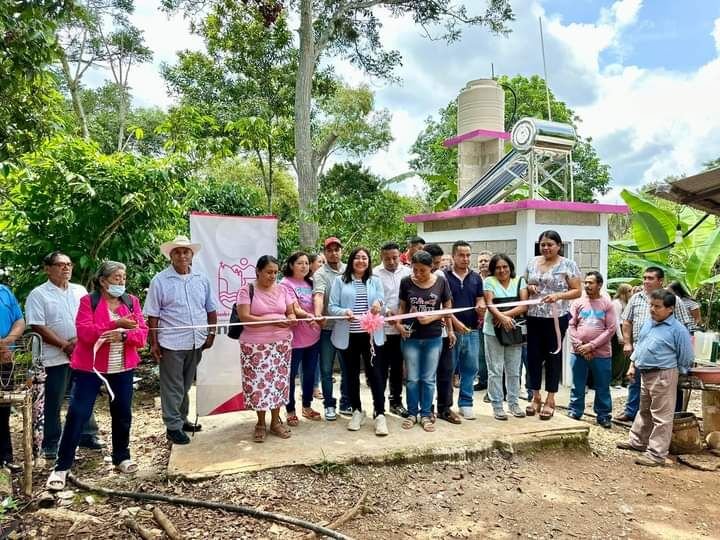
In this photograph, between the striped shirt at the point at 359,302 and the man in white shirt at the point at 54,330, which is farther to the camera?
the striped shirt at the point at 359,302

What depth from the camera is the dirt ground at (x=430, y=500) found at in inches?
124

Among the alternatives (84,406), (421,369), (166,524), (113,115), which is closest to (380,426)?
(421,369)

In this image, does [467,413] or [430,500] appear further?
[467,413]

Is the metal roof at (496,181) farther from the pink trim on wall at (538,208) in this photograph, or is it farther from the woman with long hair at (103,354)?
the woman with long hair at (103,354)

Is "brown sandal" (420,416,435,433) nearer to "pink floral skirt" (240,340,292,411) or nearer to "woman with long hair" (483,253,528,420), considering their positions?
"woman with long hair" (483,253,528,420)

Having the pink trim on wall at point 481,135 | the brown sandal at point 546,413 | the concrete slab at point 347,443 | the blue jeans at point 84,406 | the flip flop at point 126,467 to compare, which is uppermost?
the pink trim on wall at point 481,135

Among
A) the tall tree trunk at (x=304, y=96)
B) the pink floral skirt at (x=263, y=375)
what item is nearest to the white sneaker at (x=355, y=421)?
the pink floral skirt at (x=263, y=375)

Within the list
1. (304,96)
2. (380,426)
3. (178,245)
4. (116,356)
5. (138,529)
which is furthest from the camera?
(304,96)

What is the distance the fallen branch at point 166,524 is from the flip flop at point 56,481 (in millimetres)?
800

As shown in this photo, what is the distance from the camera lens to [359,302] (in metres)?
4.46

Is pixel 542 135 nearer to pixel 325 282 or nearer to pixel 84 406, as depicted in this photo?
pixel 325 282

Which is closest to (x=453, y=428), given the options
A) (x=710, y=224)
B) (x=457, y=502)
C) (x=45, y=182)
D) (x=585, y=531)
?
(x=457, y=502)

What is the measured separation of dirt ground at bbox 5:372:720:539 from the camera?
3.14m

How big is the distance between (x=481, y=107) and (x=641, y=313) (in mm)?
5923
